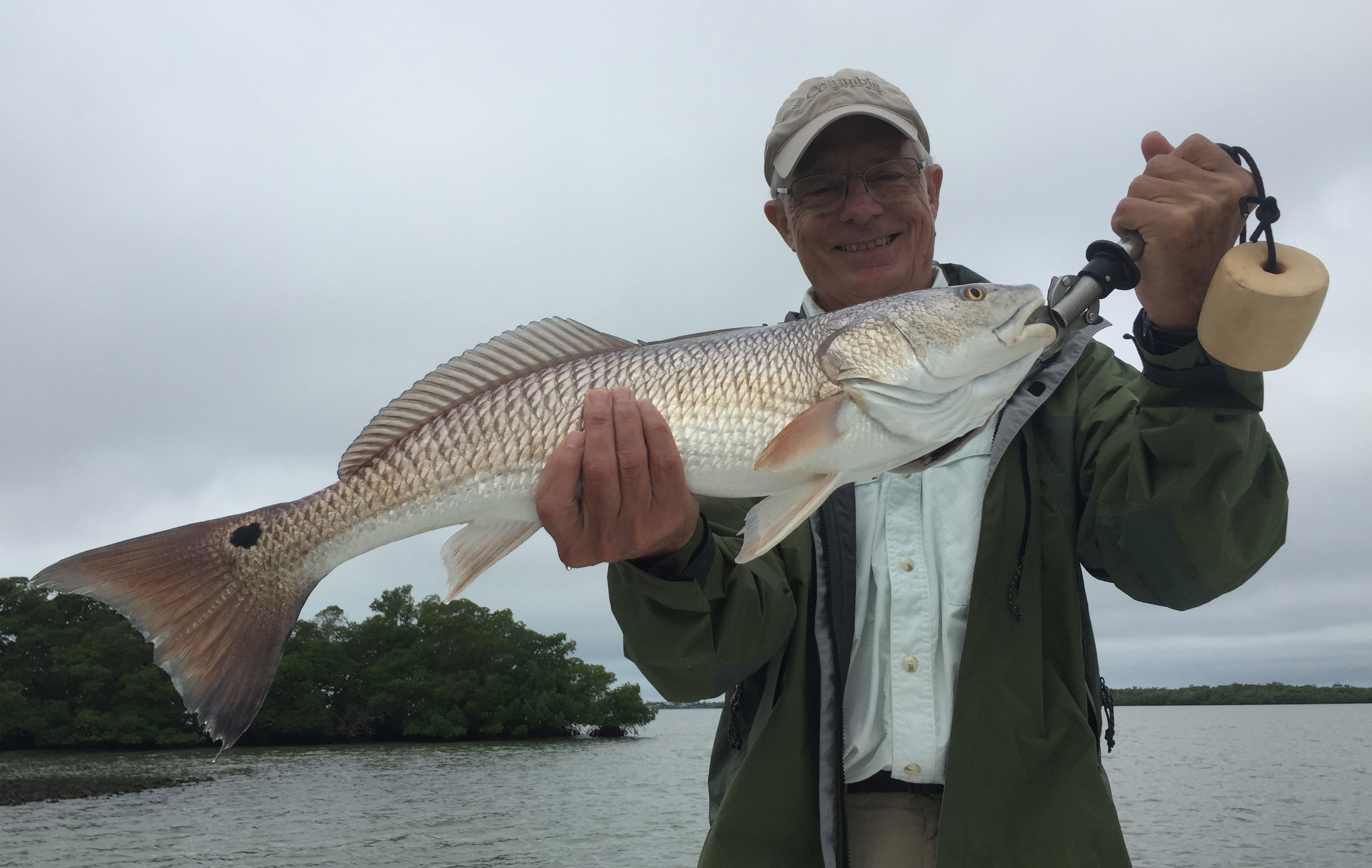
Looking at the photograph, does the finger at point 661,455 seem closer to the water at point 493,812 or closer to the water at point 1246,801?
the water at point 1246,801

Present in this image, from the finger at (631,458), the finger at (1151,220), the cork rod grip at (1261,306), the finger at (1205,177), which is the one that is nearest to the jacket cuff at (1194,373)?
the cork rod grip at (1261,306)

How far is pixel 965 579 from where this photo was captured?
2.96 m

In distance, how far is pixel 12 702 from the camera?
60500 mm

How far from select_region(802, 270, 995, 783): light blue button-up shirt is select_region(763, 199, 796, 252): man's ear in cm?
156

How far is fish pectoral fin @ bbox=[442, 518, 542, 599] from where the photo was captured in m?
2.77

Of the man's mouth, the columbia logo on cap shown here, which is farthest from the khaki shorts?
the columbia logo on cap

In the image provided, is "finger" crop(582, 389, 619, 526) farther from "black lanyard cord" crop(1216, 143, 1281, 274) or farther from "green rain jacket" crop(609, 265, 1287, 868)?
"black lanyard cord" crop(1216, 143, 1281, 274)

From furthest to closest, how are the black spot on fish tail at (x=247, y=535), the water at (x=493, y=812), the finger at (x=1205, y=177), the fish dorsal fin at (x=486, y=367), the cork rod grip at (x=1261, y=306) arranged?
the water at (x=493, y=812) → the fish dorsal fin at (x=486, y=367) → the black spot on fish tail at (x=247, y=535) → the finger at (x=1205, y=177) → the cork rod grip at (x=1261, y=306)

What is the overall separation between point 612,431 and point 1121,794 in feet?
179

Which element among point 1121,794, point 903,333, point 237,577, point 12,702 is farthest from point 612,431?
point 12,702

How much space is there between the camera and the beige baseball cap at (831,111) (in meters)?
3.57

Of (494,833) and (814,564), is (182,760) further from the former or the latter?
(814,564)

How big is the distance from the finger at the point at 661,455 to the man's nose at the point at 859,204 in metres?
1.57

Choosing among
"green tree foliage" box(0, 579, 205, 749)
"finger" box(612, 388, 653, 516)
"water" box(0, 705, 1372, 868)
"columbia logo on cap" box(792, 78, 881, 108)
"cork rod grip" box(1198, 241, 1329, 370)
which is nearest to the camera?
"cork rod grip" box(1198, 241, 1329, 370)
